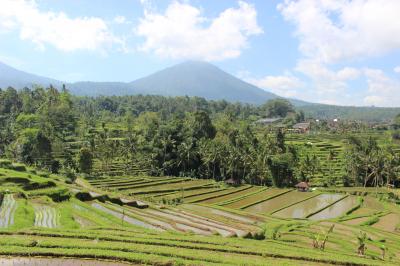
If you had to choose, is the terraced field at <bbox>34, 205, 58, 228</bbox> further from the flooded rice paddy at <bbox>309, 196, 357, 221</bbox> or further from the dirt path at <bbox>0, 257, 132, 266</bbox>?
the flooded rice paddy at <bbox>309, 196, 357, 221</bbox>

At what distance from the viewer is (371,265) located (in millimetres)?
20250

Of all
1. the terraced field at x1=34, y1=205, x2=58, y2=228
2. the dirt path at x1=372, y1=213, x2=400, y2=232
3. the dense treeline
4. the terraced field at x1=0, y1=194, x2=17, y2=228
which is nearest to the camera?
the terraced field at x1=0, y1=194, x2=17, y2=228

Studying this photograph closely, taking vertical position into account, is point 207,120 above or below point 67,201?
above

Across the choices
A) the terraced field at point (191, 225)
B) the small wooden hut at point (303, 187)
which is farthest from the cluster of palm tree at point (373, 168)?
the small wooden hut at point (303, 187)

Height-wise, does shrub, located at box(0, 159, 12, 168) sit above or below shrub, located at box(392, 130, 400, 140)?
below

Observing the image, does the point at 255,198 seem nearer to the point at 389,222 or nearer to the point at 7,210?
the point at 389,222

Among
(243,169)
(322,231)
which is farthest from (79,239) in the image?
(243,169)

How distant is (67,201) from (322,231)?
22.2 m

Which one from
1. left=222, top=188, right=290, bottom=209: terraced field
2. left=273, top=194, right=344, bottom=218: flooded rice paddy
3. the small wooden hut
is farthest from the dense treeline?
left=273, top=194, right=344, bottom=218: flooded rice paddy

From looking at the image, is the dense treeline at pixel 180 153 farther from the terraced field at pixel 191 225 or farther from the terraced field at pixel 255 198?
the terraced field at pixel 255 198

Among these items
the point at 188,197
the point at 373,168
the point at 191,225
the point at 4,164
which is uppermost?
the point at 373,168

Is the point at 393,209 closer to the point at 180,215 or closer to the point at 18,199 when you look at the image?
the point at 180,215

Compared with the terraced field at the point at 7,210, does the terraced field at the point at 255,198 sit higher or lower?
lower

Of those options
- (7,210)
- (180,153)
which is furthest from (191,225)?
(180,153)
